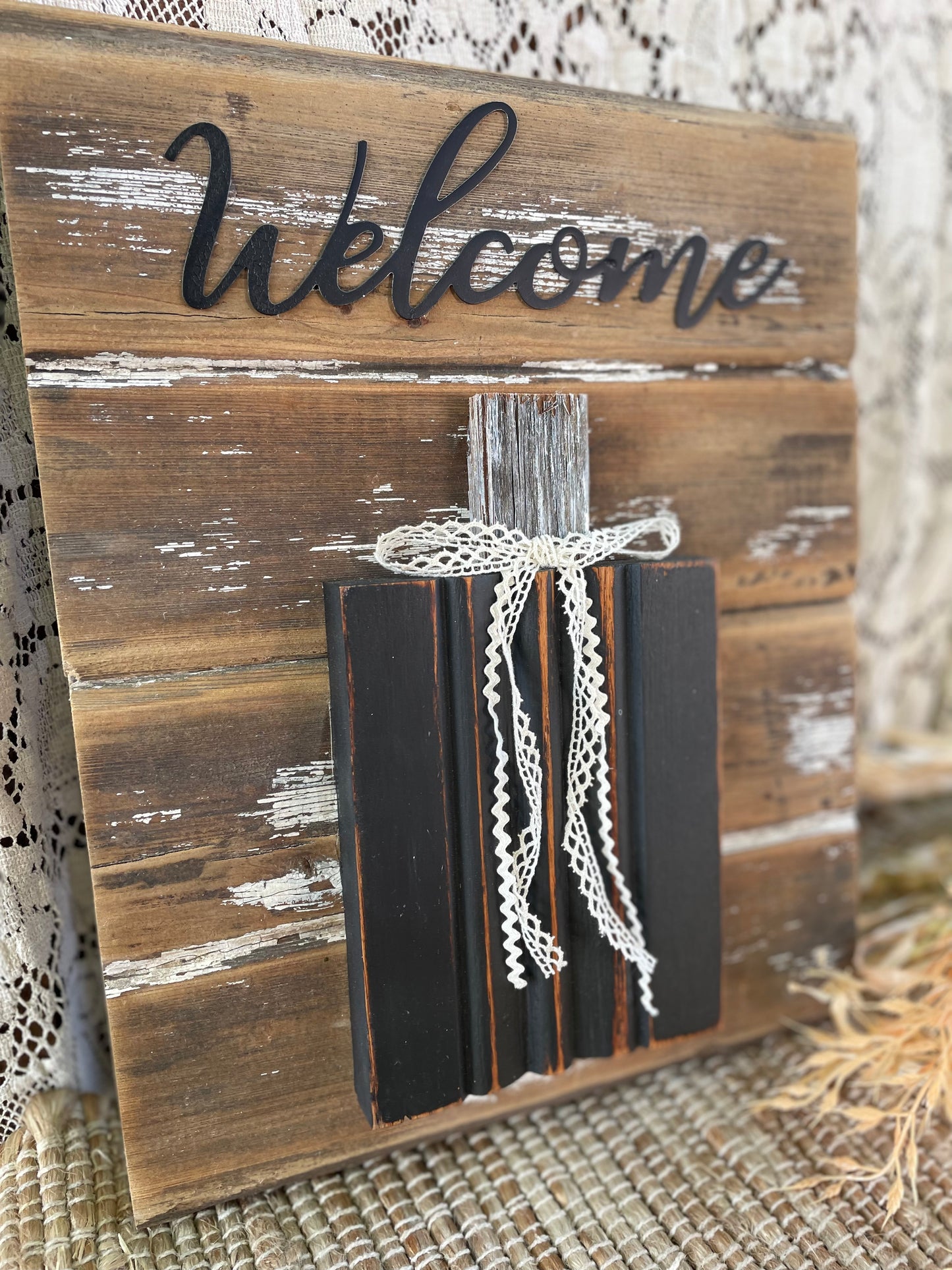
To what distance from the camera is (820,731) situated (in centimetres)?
79

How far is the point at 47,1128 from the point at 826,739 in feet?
2.32

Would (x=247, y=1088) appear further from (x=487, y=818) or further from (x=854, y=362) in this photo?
(x=854, y=362)

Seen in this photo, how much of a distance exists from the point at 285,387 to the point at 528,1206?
23.4 inches

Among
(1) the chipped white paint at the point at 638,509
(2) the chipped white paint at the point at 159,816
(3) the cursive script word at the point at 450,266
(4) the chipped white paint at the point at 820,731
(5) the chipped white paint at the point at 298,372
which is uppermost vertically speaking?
(3) the cursive script word at the point at 450,266

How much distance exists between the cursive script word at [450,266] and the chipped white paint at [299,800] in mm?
312

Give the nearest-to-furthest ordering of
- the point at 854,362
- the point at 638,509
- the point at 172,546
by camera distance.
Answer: the point at 172,546
the point at 638,509
the point at 854,362

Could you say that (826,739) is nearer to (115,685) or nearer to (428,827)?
(428,827)

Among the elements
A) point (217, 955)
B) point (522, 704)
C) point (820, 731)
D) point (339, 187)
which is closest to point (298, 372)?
point (339, 187)

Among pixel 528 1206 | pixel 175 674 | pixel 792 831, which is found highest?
pixel 175 674

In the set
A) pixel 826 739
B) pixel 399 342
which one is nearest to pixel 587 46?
pixel 399 342

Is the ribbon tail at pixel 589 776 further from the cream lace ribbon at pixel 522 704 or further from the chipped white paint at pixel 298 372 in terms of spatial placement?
the chipped white paint at pixel 298 372

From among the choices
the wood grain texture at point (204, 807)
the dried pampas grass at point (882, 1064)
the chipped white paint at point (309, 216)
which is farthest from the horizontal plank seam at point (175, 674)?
the dried pampas grass at point (882, 1064)

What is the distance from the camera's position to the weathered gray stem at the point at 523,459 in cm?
62

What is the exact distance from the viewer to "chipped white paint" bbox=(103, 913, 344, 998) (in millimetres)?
604
